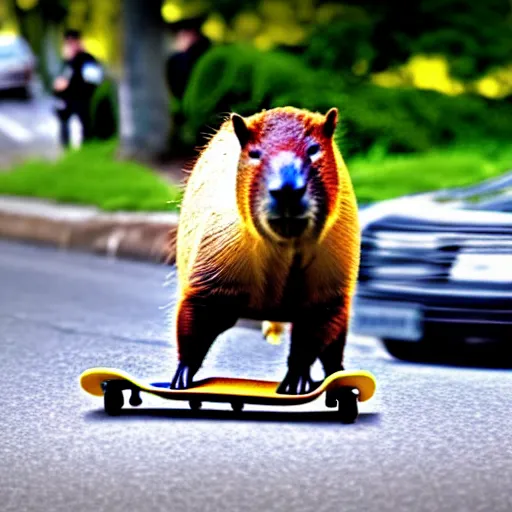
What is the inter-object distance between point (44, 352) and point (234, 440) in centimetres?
250

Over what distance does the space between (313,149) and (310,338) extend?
0.75m

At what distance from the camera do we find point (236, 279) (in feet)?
18.6

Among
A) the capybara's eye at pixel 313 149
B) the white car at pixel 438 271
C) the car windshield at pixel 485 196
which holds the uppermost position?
the car windshield at pixel 485 196

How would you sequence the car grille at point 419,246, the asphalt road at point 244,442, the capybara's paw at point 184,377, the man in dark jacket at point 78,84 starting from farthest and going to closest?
1. the man in dark jacket at point 78,84
2. the car grille at point 419,246
3. the capybara's paw at point 184,377
4. the asphalt road at point 244,442

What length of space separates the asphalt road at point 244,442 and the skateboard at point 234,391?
2.8 inches

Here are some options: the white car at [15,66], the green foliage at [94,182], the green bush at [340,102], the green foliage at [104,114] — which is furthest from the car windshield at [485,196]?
the white car at [15,66]

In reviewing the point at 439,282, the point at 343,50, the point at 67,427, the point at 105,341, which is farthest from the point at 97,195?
the point at 67,427

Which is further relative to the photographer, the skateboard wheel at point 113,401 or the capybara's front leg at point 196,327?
the skateboard wheel at point 113,401

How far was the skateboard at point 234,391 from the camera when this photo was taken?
227 inches

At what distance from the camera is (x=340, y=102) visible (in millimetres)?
15922

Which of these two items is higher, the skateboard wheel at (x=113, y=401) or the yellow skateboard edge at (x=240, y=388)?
the yellow skateboard edge at (x=240, y=388)

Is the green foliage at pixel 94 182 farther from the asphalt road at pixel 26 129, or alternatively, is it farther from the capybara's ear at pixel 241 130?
the capybara's ear at pixel 241 130

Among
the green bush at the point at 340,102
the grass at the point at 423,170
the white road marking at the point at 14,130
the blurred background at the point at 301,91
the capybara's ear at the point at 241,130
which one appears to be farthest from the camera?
the white road marking at the point at 14,130

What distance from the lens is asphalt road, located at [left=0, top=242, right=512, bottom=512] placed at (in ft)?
15.8
